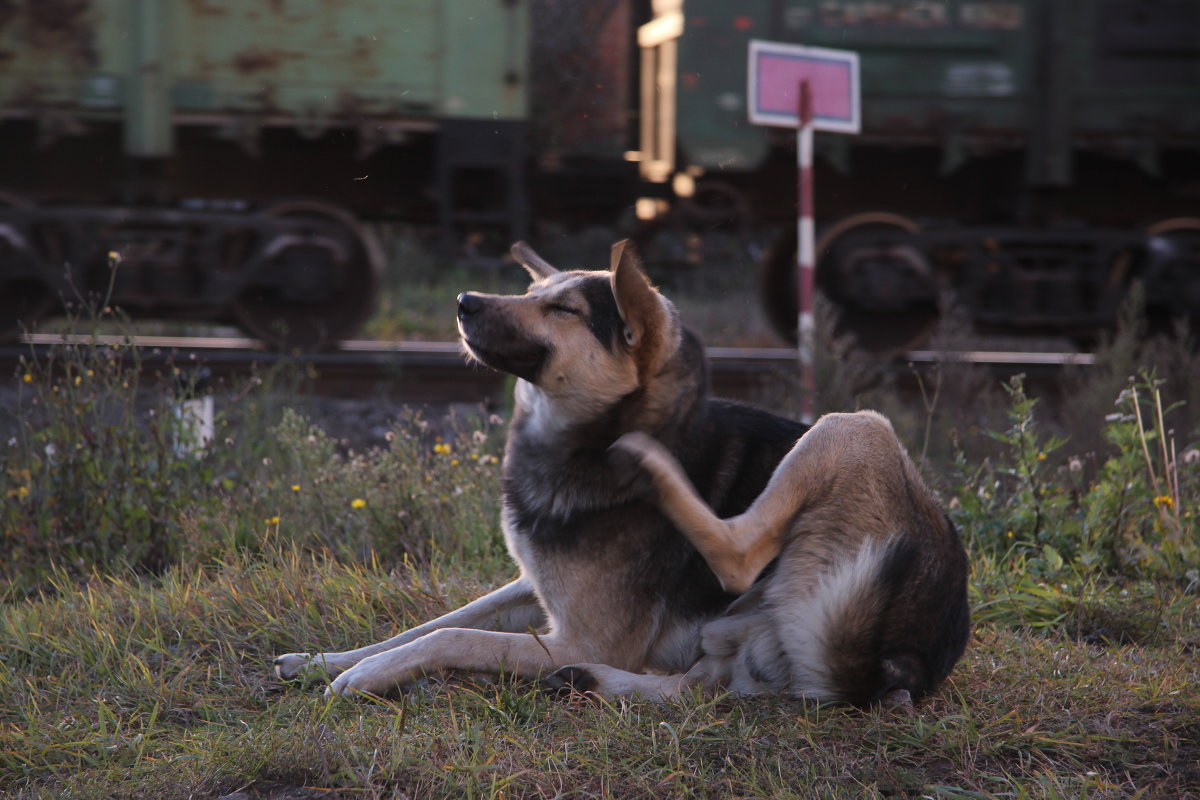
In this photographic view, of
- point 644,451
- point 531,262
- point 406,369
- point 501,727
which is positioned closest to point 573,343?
point 644,451

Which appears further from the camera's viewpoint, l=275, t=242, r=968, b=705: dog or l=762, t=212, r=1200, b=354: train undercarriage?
l=762, t=212, r=1200, b=354: train undercarriage

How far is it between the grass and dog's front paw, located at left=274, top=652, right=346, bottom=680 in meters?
0.05

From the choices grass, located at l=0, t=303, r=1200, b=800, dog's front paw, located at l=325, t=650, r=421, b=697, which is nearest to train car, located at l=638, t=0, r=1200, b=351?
grass, located at l=0, t=303, r=1200, b=800

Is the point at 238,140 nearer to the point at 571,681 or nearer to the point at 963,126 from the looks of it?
the point at 963,126

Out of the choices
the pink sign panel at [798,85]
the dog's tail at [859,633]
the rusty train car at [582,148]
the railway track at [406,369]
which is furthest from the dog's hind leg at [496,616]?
the rusty train car at [582,148]

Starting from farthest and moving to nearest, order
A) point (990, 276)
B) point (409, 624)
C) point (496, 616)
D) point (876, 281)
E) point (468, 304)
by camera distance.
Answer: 1. point (990, 276)
2. point (876, 281)
3. point (409, 624)
4. point (496, 616)
5. point (468, 304)

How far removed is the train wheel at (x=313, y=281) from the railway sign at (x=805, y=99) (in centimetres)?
378

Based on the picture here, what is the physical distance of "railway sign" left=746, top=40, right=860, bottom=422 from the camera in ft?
20.5

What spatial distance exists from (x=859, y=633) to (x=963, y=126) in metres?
7.73

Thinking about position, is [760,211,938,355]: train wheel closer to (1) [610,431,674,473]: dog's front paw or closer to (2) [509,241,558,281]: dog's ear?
(2) [509,241,558,281]: dog's ear

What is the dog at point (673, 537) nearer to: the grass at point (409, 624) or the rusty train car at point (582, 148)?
the grass at point (409, 624)

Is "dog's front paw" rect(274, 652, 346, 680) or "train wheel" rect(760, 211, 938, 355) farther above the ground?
"train wheel" rect(760, 211, 938, 355)

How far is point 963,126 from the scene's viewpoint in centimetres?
945

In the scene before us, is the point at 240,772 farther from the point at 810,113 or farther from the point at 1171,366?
the point at 1171,366
